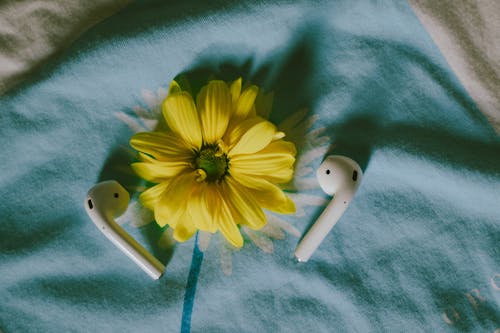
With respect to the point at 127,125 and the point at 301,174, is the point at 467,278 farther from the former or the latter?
the point at 127,125

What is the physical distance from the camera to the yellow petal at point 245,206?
1.44 ft

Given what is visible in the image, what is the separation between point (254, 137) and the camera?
1.41ft

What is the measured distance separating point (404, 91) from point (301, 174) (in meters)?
0.15

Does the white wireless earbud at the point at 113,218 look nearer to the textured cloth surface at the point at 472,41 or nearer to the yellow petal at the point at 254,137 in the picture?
the yellow petal at the point at 254,137

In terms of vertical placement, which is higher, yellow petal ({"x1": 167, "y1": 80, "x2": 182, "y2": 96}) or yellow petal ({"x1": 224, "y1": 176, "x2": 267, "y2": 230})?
yellow petal ({"x1": 167, "y1": 80, "x2": 182, "y2": 96})

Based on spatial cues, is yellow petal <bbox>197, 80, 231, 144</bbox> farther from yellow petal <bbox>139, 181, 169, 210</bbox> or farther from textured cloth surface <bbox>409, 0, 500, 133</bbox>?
textured cloth surface <bbox>409, 0, 500, 133</bbox>

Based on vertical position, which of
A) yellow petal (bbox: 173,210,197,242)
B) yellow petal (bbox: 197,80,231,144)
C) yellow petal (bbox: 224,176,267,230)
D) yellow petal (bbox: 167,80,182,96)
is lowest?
yellow petal (bbox: 173,210,197,242)

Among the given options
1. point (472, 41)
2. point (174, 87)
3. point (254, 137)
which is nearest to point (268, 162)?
point (254, 137)

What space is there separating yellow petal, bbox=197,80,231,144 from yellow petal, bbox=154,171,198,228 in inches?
1.9

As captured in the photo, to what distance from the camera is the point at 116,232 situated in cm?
48

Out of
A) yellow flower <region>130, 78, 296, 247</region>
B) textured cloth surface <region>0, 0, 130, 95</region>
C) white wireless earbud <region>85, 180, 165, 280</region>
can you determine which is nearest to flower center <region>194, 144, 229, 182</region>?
yellow flower <region>130, 78, 296, 247</region>

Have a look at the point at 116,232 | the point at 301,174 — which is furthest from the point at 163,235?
the point at 301,174

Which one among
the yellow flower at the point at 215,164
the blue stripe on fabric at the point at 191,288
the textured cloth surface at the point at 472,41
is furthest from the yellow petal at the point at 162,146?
the textured cloth surface at the point at 472,41

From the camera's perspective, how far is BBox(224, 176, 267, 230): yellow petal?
439 millimetres
